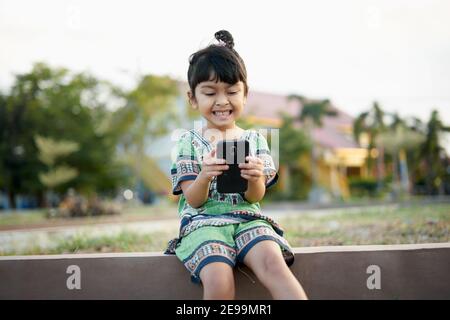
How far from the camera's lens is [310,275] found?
211 centimetres

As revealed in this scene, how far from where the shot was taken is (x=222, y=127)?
214 cm

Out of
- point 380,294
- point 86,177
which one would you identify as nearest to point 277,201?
point 86,177

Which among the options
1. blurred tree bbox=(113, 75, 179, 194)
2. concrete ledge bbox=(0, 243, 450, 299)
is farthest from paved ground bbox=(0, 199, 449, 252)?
blurred tree bbox=(113, 75, 179, 194)

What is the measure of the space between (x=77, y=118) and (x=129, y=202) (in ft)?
12.7

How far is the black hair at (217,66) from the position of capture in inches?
78.5

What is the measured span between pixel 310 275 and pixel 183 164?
0.72 meters

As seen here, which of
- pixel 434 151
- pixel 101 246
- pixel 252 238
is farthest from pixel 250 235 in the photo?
pixel 434 151

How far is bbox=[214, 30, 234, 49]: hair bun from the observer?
7.11ft

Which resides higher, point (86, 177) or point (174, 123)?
point (174, 123)

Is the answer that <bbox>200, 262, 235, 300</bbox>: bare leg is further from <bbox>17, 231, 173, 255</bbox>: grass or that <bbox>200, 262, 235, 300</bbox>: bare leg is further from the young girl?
<bbox>17, 231, 173, 255</bbox>: grass

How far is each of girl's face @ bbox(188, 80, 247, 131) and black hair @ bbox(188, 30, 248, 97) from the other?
2cm

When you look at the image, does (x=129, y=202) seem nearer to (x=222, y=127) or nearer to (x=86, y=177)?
(x=86, y=177)

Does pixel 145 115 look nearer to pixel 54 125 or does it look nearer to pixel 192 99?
pixel 54 125

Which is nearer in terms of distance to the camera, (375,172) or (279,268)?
(279,268)
